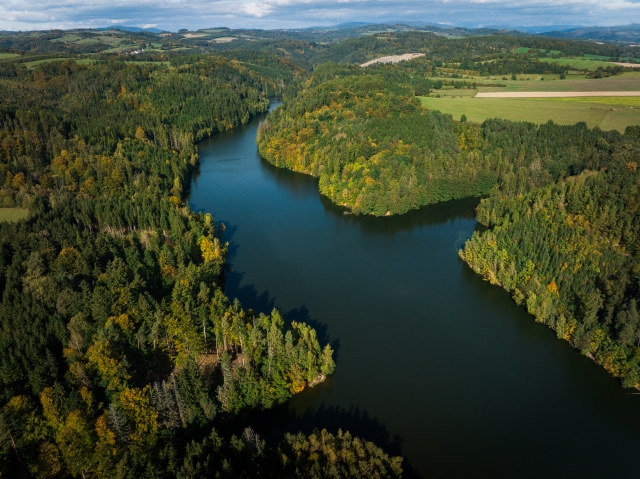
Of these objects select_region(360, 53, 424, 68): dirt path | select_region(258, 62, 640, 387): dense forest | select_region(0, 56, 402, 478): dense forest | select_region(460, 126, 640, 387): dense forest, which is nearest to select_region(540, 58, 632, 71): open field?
select_region(360, 53, 424, 68): dirt path

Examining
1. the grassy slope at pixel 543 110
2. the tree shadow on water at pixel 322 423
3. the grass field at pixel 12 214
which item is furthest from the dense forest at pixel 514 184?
the grass field at pixel 12 214

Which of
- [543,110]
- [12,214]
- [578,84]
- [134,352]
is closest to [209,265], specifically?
[134,352]

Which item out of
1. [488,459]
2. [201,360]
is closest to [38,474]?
[201,360]

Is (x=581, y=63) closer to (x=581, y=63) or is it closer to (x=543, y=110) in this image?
(x=581, y=63)

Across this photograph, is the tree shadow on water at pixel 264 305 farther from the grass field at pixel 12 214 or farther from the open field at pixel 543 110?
the open field at pixel 543 110

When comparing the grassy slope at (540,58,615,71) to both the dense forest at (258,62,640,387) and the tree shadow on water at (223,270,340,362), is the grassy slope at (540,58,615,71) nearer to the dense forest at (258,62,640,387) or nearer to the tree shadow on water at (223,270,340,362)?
the dense forest at (258,62,640,387)

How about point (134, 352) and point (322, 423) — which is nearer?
point (322, 423)
